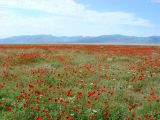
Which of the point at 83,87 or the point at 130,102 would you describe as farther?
the point at 83,87

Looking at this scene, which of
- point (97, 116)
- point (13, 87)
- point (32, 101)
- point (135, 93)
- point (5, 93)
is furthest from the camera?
point (135, 93)

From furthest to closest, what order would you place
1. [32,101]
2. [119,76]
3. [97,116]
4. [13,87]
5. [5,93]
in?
[119,76], [13,87], [5,93], [32,101], [97,116]

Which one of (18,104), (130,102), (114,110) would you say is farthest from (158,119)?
(18,104)

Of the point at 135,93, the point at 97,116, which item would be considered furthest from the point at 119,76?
the point at 97,116

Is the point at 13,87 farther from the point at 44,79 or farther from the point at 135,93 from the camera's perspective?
the point at 135,93

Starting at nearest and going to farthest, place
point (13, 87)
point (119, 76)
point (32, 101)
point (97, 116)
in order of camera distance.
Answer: point (97, 116) < point (32, 101) < point (13, 87) < point (119, 76)

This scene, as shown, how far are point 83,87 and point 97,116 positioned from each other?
3.52 m

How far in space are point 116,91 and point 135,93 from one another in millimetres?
811

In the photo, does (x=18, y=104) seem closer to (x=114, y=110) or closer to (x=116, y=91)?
(x=114, y=110)

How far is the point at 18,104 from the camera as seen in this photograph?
316 inches

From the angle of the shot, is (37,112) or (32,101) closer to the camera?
(37,112)

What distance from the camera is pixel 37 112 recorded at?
25.1 feet

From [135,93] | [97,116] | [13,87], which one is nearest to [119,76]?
[135,93]

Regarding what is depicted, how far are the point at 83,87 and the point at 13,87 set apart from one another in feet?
8.41
